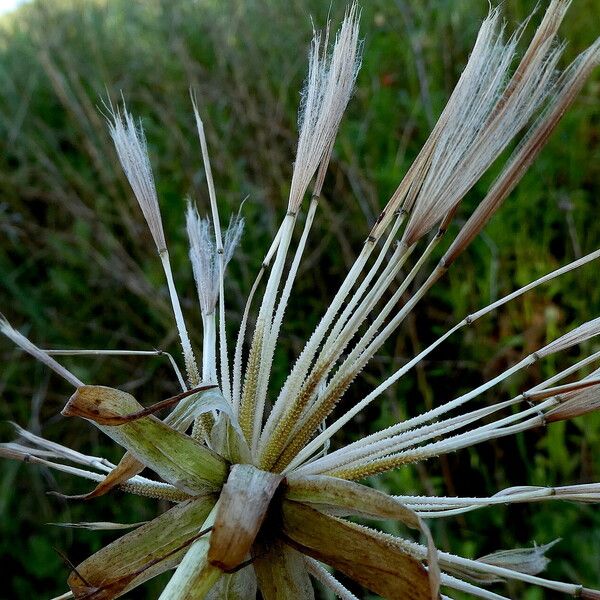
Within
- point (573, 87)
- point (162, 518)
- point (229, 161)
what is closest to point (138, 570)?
point (162, 518)

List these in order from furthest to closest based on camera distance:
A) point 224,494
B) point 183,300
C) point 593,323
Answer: point 183,300
point 593,323
point 224,494

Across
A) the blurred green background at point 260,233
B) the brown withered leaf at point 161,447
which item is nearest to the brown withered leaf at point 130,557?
the brown withered leaf at point 161,447

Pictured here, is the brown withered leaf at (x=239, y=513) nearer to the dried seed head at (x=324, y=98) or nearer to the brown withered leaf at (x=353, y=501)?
the brown withered leaf at (x=353, y=501)

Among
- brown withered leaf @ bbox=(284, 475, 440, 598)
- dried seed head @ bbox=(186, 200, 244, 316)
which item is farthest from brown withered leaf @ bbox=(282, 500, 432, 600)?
dried seed head @ bbox=(186, 200, 244, 316)

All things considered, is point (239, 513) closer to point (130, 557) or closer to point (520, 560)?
point (130, 557)

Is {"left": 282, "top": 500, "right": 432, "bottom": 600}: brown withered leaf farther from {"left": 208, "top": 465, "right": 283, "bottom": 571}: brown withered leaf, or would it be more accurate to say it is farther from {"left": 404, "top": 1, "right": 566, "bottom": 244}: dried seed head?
{"left": 404, "top": 1, "right": 566, "bottom": 244}: dried seed head

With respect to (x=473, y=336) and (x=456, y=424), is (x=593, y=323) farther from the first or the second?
(x=473, y=336)
